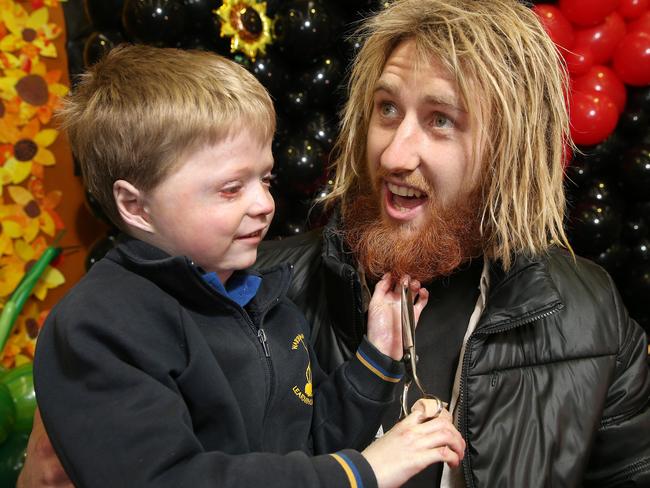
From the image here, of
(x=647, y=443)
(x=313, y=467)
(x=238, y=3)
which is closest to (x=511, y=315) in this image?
(x=647, y=443)

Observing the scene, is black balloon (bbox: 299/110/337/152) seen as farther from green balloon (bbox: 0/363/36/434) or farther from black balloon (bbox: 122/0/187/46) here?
green balloon (bbox: 0/363/36/434)

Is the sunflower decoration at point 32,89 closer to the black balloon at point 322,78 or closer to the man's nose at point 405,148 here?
the black balloon at point 322,78

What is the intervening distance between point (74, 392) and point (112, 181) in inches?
16.2

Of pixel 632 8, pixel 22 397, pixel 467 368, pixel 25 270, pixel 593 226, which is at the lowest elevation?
pixel 25 270

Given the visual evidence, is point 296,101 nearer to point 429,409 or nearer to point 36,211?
point 36,211

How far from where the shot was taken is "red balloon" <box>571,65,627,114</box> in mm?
2918

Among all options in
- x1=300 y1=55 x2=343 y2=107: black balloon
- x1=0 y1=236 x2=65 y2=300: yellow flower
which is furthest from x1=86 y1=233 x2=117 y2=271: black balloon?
x1=300 y1=55 x2=343 y2=107: black balloon

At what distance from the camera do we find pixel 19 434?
262 centimetres

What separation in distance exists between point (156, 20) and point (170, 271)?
73.4 inches

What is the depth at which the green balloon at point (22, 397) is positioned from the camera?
8.69 feet

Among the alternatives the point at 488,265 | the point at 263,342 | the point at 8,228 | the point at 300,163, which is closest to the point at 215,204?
the point at 263,342

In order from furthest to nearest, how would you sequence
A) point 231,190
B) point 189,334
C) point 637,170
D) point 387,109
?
point 637,170 → point 387,109 → point 231,190 → point 189,334

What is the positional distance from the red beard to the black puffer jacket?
0.08 m

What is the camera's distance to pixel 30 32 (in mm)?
3723
